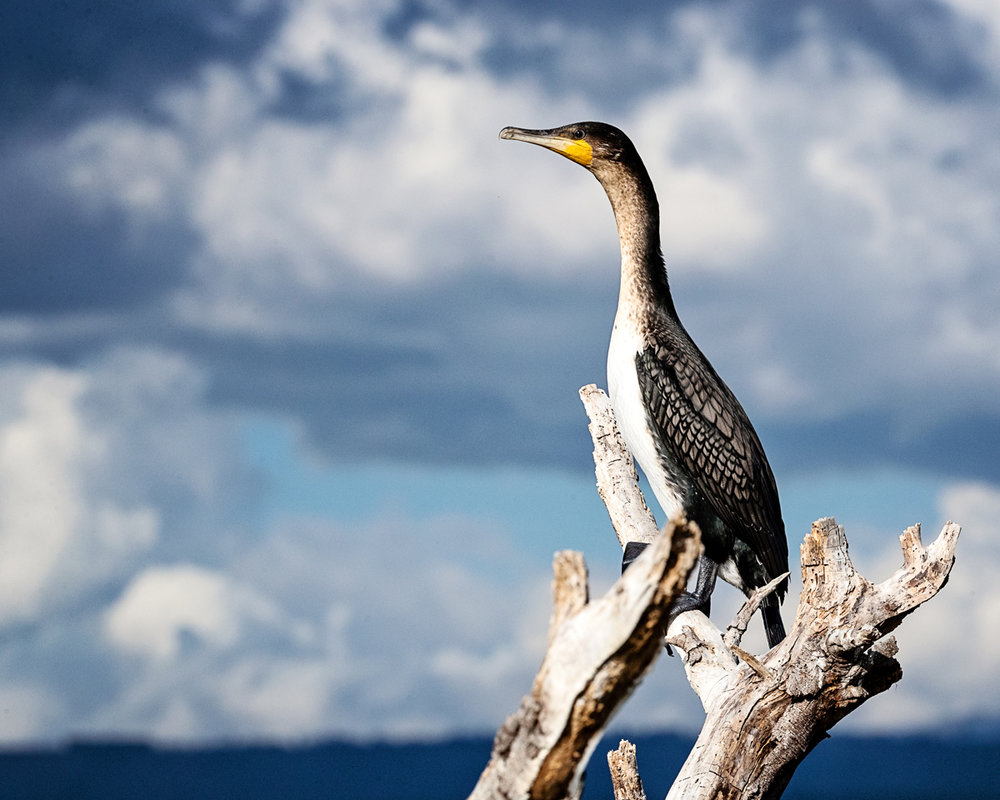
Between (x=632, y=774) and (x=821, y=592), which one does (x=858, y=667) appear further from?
(x=632, y=774)

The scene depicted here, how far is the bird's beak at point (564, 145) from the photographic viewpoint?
528 centimetres

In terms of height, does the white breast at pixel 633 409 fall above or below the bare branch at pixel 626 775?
above

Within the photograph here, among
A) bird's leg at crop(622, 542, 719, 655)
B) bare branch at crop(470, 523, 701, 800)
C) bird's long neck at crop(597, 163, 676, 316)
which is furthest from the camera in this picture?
bird's long neck at crop(597, 163, 676, 316)

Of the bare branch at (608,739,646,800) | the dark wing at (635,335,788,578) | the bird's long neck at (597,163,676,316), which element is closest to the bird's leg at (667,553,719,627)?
the dark wing at (635,335,788,578)

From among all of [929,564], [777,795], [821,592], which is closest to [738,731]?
[777,795]

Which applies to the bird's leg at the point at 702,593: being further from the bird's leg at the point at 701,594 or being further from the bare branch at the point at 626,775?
the bare branch at the point at 626,775

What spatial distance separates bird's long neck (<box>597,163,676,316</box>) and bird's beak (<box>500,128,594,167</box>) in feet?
0.43

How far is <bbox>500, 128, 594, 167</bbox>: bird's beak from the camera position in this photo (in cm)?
528

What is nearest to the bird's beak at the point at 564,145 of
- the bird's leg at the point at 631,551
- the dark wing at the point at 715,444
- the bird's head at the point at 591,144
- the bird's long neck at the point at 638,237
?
the bird's head at the point at 591,144

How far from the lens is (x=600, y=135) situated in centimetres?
523

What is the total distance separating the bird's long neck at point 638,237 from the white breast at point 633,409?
0.45ft

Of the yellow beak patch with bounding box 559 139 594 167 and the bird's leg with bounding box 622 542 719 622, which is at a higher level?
the yellow beak patch with bounding box 559 139 594 167

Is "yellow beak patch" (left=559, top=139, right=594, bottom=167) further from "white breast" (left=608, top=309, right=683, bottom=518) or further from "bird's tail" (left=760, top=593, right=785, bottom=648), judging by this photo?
"bird's tail" (left=760, top=593, right=785, bottom=648)

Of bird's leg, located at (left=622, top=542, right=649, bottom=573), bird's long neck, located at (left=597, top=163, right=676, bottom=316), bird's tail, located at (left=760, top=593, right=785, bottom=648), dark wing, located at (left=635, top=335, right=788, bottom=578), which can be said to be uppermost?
bird's long neck, located at (left=597, top=163, right=676, bottom=316)
